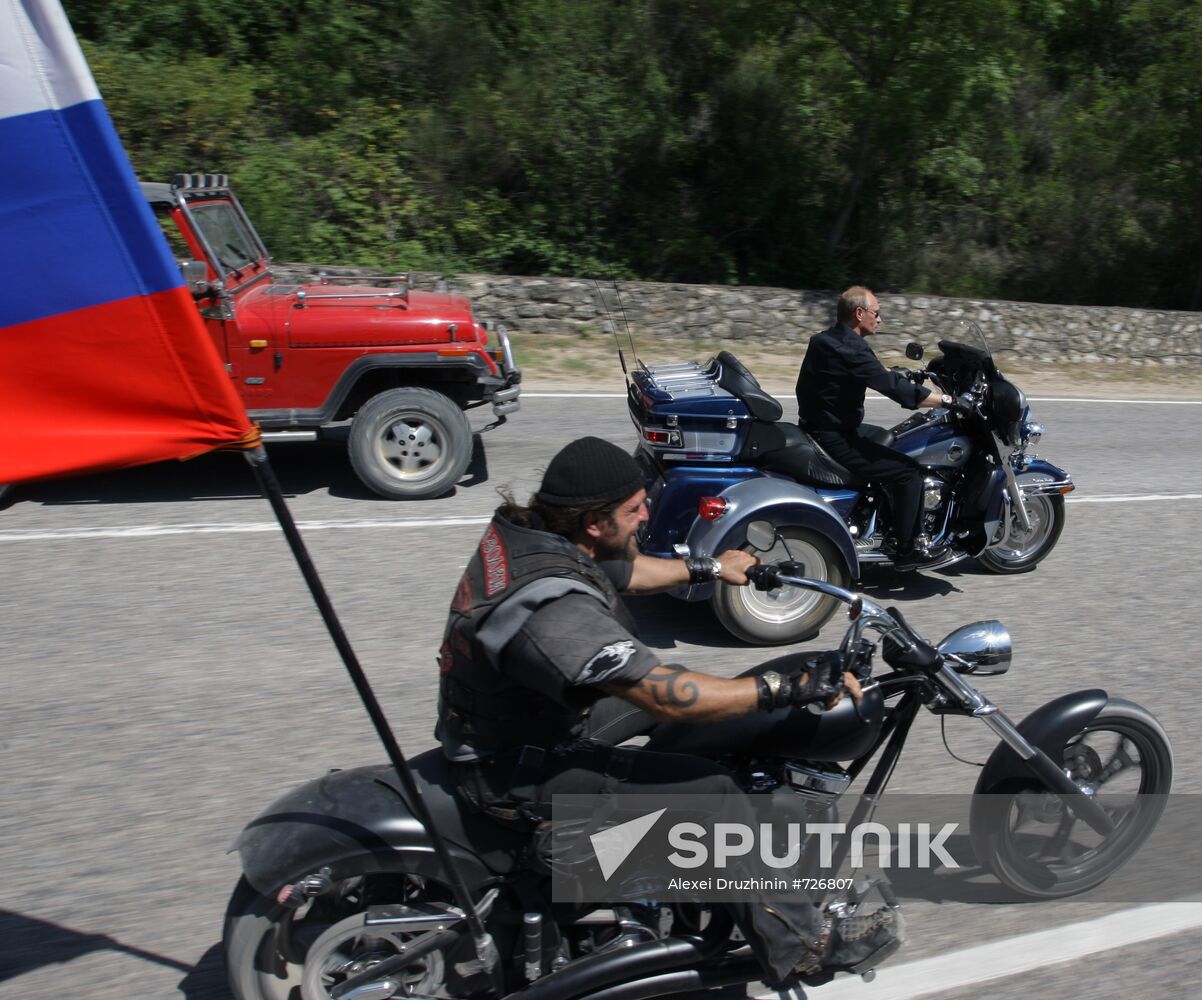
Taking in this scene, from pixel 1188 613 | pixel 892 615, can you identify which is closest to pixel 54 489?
pixel 892 615

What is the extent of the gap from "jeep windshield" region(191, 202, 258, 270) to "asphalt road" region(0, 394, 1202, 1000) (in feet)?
5.12

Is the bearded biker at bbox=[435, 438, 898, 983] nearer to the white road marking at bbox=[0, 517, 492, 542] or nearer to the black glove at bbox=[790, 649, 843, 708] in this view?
the black glove at bbox=[790, 649, 843, 708]

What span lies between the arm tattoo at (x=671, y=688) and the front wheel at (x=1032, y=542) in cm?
461

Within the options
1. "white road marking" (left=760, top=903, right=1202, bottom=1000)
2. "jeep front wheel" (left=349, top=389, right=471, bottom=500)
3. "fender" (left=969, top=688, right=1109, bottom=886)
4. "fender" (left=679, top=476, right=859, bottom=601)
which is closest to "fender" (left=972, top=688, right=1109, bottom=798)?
"fender" (left=969, top=688, right=1109, bottom=886)

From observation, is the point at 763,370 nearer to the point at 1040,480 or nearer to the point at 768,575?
the point at 1040,480

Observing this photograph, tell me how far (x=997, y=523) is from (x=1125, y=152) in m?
16.0

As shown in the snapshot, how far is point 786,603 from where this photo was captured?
595cm

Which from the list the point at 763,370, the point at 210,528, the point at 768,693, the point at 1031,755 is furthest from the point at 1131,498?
the point at 768,693

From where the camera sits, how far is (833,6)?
16.5 m

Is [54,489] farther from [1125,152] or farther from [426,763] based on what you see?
[1125,152]

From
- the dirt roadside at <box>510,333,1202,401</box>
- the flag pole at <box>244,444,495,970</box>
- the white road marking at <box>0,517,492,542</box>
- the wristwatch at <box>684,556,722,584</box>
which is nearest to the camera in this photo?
the flag pole at <box>244,444,495,970</box>

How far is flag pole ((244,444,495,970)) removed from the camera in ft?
8.68

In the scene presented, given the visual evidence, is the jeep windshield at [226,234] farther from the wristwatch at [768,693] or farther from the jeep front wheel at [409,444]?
the wristwatch at [768,693]

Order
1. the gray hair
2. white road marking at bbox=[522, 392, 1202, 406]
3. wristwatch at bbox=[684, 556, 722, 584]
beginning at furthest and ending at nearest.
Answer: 1. white road marking at bbox=[522, 392, 1202, 406]
2. the gray hair
3. wristwatch at bbox=[684, 556, 722, 584]
